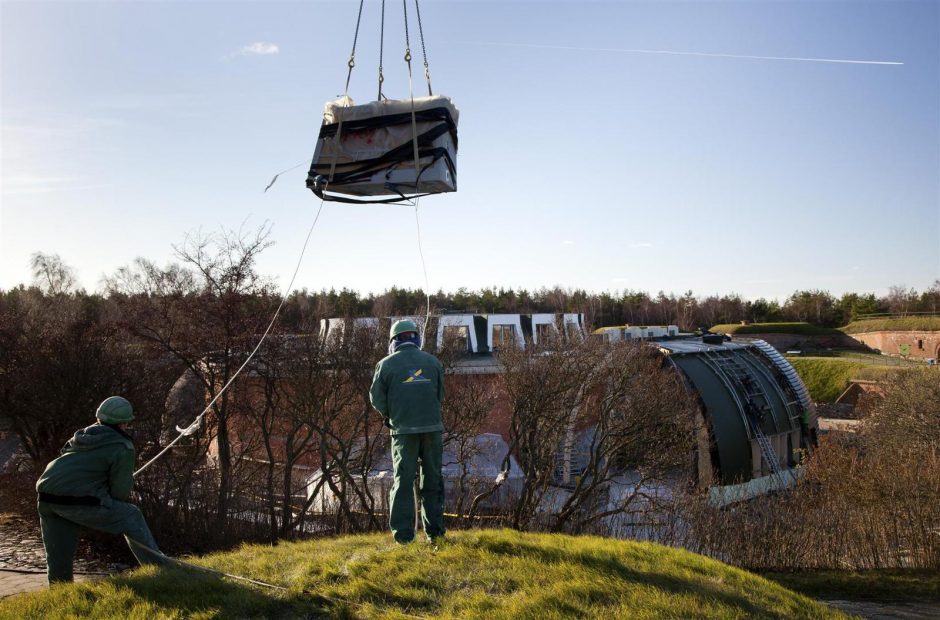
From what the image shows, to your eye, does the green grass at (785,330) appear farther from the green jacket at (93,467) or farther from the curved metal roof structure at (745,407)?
the green jacket at (93,467)

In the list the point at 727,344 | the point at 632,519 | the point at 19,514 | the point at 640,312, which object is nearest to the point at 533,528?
the point at 632,519

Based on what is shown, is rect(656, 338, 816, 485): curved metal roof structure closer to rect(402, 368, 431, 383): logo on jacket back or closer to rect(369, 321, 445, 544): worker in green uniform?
rect(369, 321, 445, 544): worker in green uniform

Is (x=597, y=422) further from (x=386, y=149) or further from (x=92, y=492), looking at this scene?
(x=92, y=492)

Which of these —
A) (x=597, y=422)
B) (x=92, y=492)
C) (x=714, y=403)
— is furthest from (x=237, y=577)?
(x=714, y=403)

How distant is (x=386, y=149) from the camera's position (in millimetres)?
8102

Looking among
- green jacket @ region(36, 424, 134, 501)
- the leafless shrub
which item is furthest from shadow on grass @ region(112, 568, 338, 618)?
the leafless shrub

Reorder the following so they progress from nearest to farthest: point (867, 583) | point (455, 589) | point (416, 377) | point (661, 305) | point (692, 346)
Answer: point (455, 589), point (416, 377), point (867, 583), point (692, 346), point (661, 305)

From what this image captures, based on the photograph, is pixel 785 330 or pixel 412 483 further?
pixel 785 330

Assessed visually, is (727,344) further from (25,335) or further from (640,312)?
(640,312)

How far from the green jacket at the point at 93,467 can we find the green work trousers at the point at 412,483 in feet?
8.22

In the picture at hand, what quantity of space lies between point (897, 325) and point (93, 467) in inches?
2707

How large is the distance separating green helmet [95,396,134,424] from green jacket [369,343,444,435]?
2304 mm

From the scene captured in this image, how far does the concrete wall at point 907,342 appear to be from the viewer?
52584 mm

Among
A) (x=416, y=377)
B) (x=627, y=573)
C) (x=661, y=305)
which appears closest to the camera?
(x=627, y=573)
